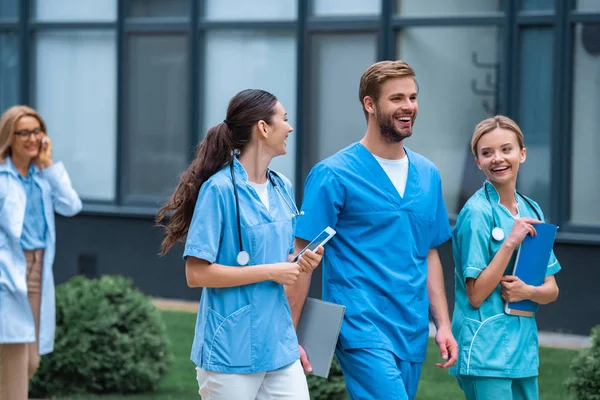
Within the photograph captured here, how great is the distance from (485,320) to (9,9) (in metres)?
10.9

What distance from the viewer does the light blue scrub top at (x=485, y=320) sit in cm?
475

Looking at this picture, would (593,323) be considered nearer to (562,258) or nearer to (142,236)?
(562,258)

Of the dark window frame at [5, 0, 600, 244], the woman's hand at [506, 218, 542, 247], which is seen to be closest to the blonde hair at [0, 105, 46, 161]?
the woman's hand at [506, 218, 542, 247]

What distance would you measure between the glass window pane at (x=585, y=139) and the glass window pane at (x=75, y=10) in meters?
5.70

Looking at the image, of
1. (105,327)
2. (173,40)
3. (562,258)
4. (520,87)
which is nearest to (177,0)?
(173,40)

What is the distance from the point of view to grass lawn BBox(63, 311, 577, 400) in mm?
8008

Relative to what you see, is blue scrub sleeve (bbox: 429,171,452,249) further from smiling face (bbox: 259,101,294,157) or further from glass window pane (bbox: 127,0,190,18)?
glass window pane (bbox: 127,0,190,18)

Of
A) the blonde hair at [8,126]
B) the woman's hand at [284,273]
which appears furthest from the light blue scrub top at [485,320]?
the blonde hair at [8,126]

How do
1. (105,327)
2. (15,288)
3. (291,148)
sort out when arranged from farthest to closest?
(291,148) < (105,327) < (15,288)

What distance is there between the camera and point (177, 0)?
13336mm

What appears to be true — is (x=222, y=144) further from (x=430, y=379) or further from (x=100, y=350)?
(x=430, y=379)

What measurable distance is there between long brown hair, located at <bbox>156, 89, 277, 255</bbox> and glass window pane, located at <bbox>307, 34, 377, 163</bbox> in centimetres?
777

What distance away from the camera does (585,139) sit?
11.2m

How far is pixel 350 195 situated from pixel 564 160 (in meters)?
6.74
